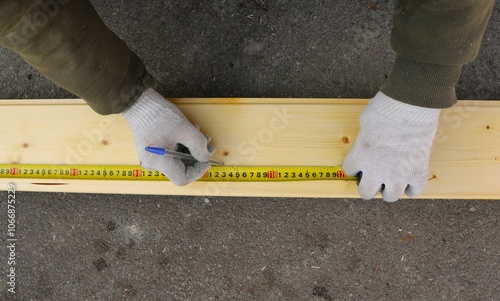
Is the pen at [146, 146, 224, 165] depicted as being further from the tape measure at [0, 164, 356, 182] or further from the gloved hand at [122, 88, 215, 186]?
the tape measure at [0, 164, 356, 182]

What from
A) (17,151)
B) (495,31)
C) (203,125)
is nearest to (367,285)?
(203,125)

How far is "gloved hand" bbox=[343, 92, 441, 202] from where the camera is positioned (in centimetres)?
177

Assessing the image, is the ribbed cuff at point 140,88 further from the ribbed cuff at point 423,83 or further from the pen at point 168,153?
the ribbed cuff at point 423,83

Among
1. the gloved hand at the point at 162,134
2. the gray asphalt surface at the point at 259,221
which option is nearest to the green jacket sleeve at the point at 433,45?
the gray asphalt surface at the point at 259,221

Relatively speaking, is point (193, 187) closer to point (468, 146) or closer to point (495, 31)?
point (468, 146)

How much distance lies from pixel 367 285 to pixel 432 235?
0.48m

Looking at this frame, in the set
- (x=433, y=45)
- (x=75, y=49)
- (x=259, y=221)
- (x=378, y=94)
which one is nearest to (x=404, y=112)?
(x=378, y=94)

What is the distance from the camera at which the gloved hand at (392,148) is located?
5.81ft

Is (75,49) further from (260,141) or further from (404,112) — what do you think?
(404,112)

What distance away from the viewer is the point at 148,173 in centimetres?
229

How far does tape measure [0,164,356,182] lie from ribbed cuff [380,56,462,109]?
64 centimetres

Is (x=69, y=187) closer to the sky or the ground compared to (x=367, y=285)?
closer to the sky

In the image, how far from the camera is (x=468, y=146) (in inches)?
85.4

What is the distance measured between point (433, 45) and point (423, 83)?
0.62 feet
